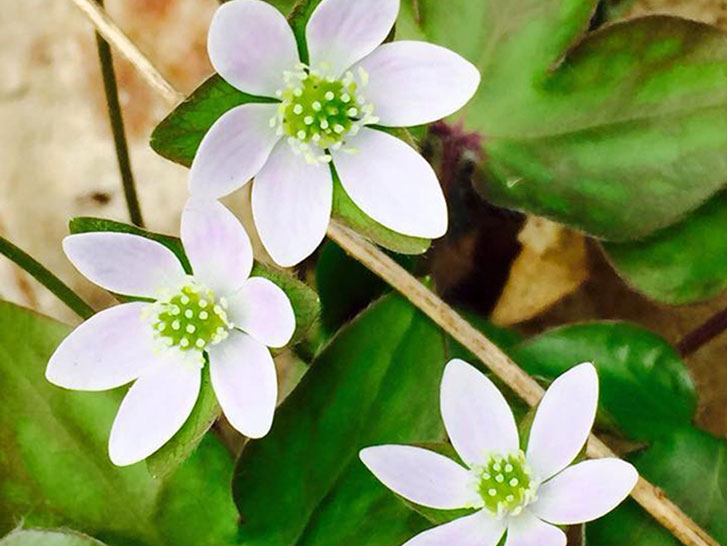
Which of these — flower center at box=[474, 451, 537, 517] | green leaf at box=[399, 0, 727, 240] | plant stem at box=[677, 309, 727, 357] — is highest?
green leaf at box=[399, 0, 727, 240]

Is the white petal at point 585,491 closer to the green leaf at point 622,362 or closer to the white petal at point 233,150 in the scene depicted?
the green leaf at point 622,362

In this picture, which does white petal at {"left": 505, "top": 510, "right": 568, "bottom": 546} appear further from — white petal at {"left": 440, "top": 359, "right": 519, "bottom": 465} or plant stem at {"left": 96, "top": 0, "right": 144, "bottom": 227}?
plant stem at {"left": 96, "top": 0, "right": 144, "bottom": 227}

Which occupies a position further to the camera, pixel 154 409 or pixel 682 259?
pixel 682 259

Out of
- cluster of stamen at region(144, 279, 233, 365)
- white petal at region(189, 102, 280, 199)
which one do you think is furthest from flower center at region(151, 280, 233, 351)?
white petal at region(189, 102, 280, 199)

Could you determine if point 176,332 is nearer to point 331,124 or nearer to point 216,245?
point 216,245

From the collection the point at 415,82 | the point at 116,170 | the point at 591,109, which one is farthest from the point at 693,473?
the point at 116,170

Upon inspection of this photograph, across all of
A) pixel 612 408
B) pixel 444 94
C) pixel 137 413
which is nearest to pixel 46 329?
pixel 137 413

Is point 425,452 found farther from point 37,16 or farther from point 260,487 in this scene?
point 37,16
